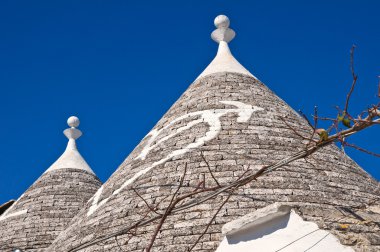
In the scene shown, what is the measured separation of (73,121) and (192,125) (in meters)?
6.74

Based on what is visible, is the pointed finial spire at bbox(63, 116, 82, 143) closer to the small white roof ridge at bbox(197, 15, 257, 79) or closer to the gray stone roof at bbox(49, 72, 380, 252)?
the small white roof ridge at bbox(197, 15, 257, 79)

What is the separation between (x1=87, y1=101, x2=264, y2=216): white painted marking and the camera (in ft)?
22.6

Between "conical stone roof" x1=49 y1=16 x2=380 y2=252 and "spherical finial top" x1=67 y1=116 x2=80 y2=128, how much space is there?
18.3 feet

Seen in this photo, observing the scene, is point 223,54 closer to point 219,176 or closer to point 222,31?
point 222,31

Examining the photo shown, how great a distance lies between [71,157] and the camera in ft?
39.9

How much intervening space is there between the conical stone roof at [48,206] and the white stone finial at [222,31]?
12.1 feet

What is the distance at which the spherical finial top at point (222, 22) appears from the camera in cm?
1009

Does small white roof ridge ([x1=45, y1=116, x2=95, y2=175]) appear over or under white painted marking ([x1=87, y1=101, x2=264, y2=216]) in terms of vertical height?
over

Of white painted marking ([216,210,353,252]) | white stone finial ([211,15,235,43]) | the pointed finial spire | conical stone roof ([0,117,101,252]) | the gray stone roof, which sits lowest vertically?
white painted marking ([216,210,353,252])

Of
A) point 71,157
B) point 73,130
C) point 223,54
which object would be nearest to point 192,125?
point 223,54

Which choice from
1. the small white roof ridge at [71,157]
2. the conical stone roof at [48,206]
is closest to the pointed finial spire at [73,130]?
the small white roof ridge at [71,157]

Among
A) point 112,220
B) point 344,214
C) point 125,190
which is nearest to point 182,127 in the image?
point 125,190

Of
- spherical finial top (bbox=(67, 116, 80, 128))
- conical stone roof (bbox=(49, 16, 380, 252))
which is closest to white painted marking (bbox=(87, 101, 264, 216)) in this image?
conical stone roof (bbox=(49, 16, 380, 252))

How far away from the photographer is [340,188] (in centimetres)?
627
